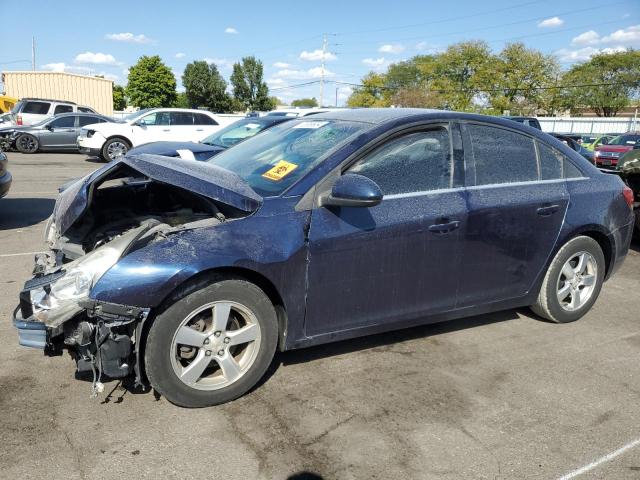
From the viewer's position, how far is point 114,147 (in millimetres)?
16688

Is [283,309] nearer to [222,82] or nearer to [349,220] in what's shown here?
[349,220]

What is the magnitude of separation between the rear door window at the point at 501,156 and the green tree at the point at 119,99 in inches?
3336

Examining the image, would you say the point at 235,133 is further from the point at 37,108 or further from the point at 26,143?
the point at 37,108

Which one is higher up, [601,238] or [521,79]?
[521,79]

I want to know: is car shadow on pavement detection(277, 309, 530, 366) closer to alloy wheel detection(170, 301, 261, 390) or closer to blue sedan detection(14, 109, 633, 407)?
blue sedan detection(14, 109, 633, 407)

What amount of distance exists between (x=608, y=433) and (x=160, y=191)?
11.5 ft

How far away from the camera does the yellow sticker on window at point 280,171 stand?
3.49 metres

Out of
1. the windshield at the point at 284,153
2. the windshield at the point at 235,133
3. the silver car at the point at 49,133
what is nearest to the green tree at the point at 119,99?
the silver car at the point at 49,133

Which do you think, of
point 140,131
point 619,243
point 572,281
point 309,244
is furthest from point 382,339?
point 140,131

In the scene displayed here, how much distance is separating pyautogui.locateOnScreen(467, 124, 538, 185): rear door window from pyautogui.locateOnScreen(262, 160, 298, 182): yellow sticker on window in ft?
4.45

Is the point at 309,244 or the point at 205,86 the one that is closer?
the point at 309,244

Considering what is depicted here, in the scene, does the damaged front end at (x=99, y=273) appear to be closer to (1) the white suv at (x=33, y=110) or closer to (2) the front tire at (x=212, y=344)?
(2) the front tire at (x=212, y=344)

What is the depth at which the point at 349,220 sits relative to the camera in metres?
3.31

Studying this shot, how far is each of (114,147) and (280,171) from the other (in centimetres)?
1465
